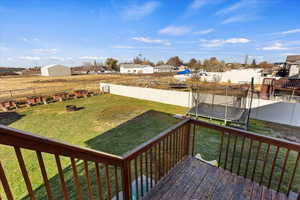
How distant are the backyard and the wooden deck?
128 centimetres

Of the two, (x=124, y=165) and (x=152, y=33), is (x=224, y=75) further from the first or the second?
(x=124, y=165)

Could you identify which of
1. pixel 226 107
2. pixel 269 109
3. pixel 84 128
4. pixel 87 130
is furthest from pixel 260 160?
pixel 84 128

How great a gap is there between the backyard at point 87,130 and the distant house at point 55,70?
92.4ft

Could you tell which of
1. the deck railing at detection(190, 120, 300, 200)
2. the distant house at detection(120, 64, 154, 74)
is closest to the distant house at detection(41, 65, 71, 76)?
the distant house at detection(120, 64, 154, 74)

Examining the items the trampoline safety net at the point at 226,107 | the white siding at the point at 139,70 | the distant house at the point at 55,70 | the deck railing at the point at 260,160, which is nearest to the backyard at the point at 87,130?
the deck railing at the point at 260,160

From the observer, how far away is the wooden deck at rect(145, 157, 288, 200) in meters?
1.97

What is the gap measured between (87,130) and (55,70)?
33679 mm

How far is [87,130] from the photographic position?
5.27m

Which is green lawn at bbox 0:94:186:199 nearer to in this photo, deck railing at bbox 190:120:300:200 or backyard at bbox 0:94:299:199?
backyard at bbox 0:94:299:199

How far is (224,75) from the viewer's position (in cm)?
1631

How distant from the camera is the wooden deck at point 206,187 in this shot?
197cm

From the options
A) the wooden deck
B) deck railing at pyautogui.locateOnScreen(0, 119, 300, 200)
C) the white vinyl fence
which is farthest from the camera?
the white vinyl fence

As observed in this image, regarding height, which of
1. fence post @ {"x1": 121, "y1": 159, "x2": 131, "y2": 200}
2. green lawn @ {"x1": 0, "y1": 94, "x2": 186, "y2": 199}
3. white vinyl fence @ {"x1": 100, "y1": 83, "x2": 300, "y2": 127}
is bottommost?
green lawn @ {"x1": 0, "y1": 94, "x2": 186, "y2": 199}

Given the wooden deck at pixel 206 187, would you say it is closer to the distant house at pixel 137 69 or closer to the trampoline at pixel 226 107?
the trampoline at pixel 226 107
